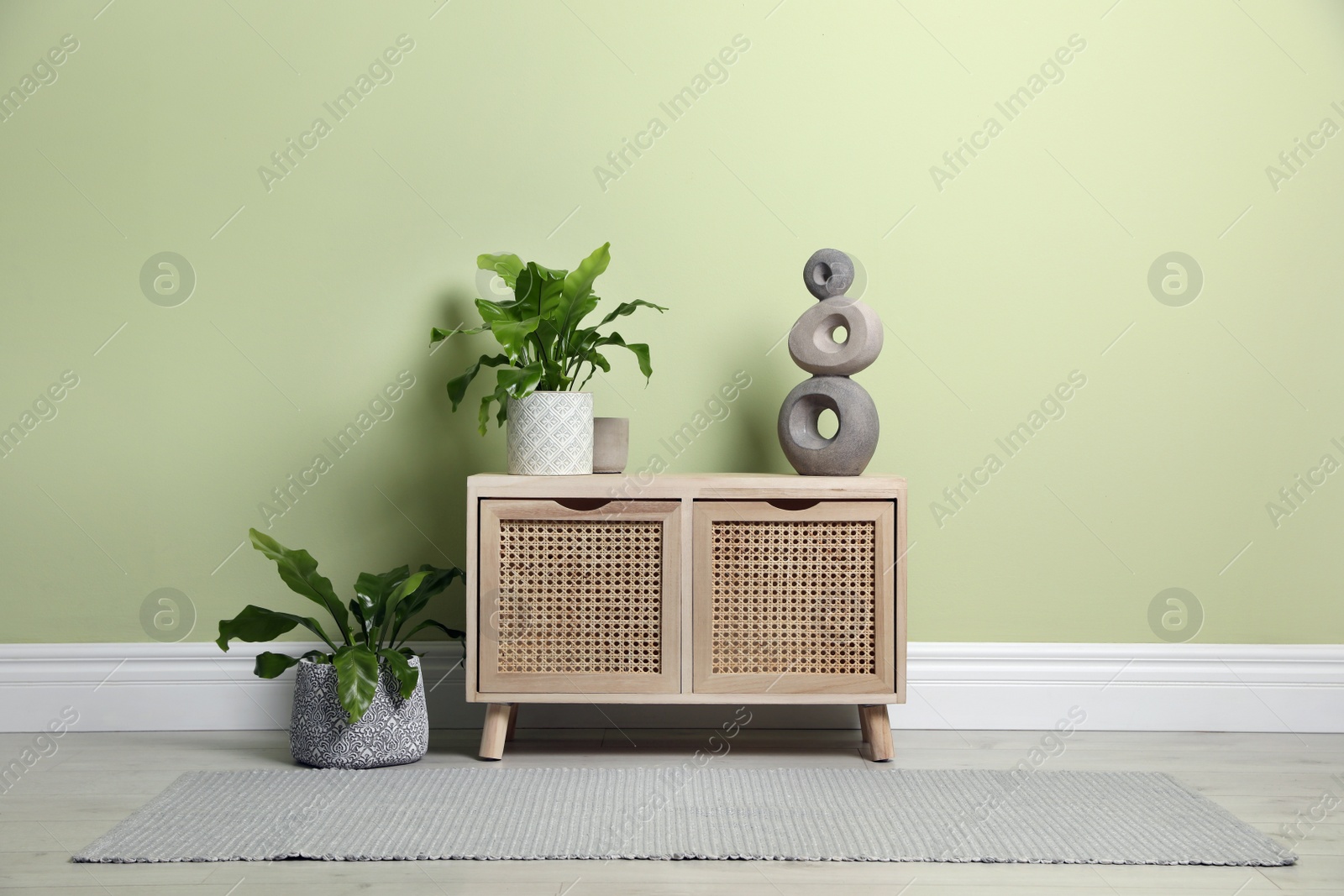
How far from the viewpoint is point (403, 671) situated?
76.9 inches

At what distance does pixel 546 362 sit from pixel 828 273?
647mm

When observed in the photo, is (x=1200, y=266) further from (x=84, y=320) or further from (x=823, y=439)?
(x=84, y=320)

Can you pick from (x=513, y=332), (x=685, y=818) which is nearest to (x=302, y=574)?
(x=513, y=332)

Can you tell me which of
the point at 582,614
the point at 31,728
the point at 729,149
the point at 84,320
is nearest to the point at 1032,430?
the point at 729,149

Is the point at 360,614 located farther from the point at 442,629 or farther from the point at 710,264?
the point at 710,264

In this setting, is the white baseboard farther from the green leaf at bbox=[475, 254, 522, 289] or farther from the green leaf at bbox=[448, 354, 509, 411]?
the green leaf at bbox=[475, 254, 522, 289]

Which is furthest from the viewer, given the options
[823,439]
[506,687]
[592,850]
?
[823,439]

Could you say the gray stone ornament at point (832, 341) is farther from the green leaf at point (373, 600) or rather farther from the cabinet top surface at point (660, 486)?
the green leaf at point (373, 600)

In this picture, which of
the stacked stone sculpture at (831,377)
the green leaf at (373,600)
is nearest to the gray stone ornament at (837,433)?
the stacked stone sculpture at (831,377)

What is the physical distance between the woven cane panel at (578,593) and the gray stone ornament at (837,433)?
36 centimetres

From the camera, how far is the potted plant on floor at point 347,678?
1938 millimetres

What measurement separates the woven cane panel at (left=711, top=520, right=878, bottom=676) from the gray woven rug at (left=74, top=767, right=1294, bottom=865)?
22cm

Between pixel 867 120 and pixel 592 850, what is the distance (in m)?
1.75

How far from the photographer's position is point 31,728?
7.36 ft
